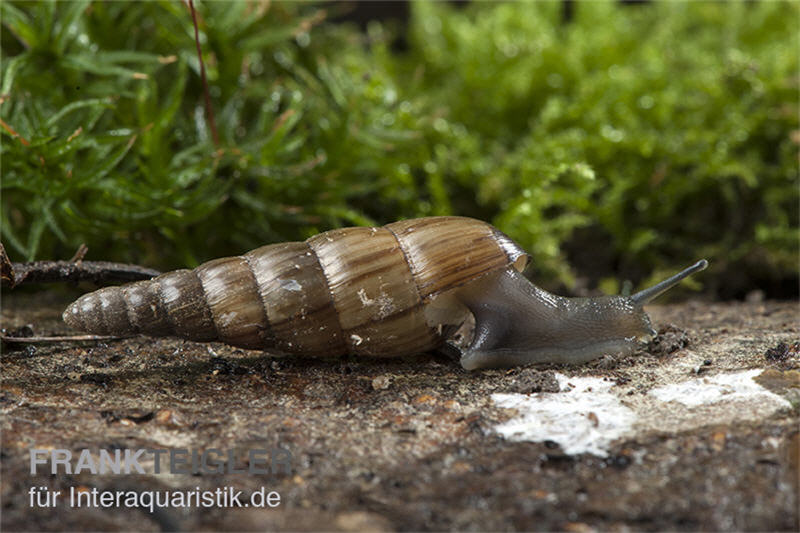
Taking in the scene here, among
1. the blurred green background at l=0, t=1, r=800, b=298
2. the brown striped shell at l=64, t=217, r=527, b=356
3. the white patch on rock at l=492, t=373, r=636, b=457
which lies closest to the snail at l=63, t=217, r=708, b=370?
the brown striped shell at l=64, t=217, r=527, b=356

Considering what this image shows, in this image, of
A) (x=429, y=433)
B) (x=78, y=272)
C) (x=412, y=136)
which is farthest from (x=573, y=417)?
(x=412, y=136)

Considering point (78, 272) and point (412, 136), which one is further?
point (412, 136)

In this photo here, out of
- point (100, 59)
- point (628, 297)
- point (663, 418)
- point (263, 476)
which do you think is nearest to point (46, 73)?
point (100, 59)

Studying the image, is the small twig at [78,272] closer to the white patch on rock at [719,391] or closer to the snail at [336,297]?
the snail at [336,297]

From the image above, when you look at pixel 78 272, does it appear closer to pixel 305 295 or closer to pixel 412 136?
pixel 305 295

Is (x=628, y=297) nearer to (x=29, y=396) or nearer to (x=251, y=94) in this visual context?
(x=29, y=396)
